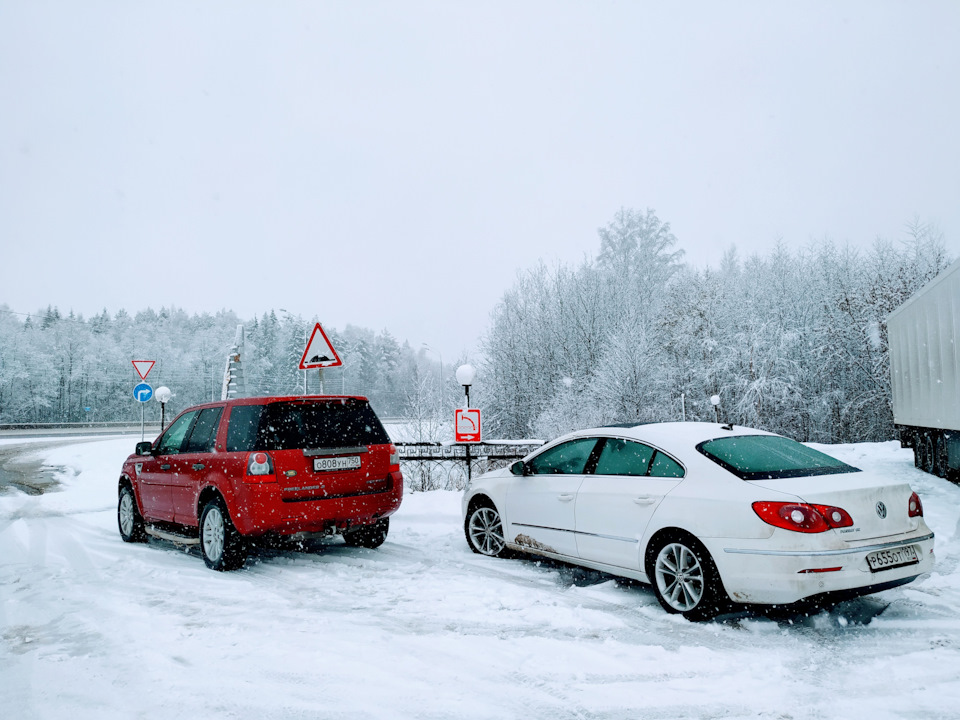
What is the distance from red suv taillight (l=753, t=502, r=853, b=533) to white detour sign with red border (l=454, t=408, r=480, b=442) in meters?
Answer: 8.03

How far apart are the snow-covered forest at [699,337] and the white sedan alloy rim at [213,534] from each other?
91.6ft

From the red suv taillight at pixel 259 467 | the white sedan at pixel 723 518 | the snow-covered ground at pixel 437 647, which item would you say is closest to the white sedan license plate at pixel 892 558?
the white sedan at pixel 723 518

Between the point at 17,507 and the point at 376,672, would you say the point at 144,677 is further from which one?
the point at 17,507

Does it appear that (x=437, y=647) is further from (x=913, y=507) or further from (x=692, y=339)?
(x=692, y=339)

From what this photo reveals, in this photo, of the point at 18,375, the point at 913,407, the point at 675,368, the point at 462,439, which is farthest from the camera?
the point at 18,375

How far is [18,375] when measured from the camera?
2240 inches

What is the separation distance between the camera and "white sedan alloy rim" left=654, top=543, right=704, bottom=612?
201 inches

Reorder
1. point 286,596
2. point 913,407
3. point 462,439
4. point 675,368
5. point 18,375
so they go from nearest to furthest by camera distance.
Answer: point 286,596 → point 462,439 → point 913,407 → point 675,368 → point 18,375

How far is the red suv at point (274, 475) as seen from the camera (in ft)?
22.3

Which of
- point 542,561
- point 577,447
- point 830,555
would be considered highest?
point 577,447

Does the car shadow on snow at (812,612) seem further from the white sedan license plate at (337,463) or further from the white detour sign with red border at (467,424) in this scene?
the white detour sign with red border at (467,424)

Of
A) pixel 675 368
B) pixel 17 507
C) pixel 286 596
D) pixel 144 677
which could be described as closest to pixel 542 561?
pixel 286 596

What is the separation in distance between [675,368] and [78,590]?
115 feet

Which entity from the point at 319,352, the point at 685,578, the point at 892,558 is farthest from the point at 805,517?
the point at 319,352
